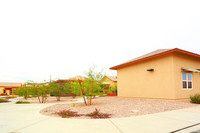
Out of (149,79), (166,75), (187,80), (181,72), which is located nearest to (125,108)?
(166,75)

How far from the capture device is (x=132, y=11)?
14.2m

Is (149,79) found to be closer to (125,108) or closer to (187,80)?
(187,80)

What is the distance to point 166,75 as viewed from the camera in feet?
36.3

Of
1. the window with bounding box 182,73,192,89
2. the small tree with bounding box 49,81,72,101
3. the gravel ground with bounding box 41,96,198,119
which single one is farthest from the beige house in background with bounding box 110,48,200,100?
the small tree with bounding box 49,81,72,101

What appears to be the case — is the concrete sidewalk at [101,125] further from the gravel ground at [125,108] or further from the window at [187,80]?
the window at [187,80]

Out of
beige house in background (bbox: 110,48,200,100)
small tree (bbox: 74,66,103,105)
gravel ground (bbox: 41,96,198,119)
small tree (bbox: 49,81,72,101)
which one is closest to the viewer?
gravel ground (bbox: 41,96,198,119)

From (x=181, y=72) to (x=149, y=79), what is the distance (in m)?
2.69

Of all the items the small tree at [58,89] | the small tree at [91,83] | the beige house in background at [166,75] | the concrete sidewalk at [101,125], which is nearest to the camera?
the concrete sidewalk at [101,125]

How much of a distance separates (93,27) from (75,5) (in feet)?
15.9

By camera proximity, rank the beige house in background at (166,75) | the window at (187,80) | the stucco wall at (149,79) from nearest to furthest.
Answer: the beige house in background at (166,75) → the stucco wall at (149,79) → the window at (187,80)

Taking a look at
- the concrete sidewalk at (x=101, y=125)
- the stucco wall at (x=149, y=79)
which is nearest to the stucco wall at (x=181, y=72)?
the stucco wall at (x=149, y=79)

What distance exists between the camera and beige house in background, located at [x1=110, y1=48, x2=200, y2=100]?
422 inches

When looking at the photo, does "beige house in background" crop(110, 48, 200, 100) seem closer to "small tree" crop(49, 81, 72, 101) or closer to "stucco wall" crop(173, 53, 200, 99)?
"stucco wall" crop(173, 53, 200, 99)

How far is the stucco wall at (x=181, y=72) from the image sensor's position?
1073 centimetres
